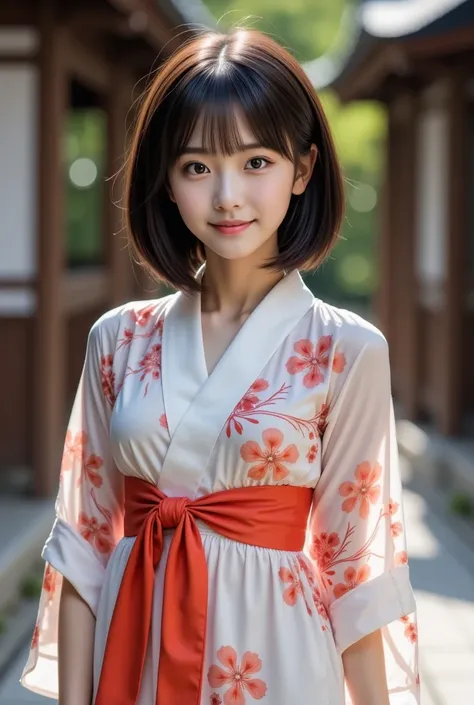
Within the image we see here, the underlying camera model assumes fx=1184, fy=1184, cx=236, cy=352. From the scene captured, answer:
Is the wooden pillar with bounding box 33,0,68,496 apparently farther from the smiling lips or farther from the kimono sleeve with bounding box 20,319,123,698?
the smiling lips

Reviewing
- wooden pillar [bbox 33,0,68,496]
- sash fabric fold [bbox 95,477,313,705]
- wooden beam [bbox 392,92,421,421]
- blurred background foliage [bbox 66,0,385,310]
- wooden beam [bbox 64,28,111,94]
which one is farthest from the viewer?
blurred background foliage [bbox 66,0,385,310]

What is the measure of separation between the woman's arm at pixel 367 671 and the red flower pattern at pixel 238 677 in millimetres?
156

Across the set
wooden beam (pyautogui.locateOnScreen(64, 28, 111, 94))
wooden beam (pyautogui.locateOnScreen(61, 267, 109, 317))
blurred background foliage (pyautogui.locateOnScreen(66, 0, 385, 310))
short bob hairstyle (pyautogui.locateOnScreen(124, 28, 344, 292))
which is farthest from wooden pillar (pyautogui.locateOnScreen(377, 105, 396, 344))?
short bob hairstyle (pyautogui.locateOnScreen(124, 28, 344, 292))

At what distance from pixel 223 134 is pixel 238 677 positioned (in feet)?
2.65

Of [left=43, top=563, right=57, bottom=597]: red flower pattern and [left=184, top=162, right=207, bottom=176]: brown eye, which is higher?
[left=184, top=162, right=207, bottom=176]: brown eye

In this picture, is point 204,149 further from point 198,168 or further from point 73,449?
point 73,449

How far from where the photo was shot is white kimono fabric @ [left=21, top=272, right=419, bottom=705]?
1.76 metres

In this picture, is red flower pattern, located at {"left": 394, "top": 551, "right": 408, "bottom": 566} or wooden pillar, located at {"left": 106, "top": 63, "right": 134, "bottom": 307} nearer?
red flower pattern, located at {"left": 394, "top": 551, "right": 408, "bottom": 566}

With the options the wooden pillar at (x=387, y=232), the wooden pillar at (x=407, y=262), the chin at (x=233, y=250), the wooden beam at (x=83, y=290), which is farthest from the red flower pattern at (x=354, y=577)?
the wooden pillar at (x=387, y=232)

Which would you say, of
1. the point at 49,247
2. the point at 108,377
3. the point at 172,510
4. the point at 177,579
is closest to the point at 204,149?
the point at 108,377

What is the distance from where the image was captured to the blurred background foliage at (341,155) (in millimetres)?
21109

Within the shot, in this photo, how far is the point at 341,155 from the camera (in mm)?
17578

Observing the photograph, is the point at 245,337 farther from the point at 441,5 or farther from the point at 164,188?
the point at 441,5

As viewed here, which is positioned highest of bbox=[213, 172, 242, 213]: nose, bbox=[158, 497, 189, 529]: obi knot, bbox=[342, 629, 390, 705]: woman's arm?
bbox=[213, 172, 242, 213]: nose
